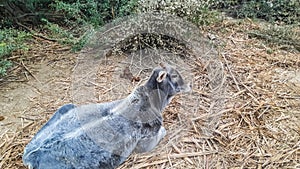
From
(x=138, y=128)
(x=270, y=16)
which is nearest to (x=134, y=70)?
(x=138, y=128)

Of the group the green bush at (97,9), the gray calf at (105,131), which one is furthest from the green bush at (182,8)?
the gray calf at (105,131)

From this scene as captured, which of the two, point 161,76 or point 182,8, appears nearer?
point 161,76

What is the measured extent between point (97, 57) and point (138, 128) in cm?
126

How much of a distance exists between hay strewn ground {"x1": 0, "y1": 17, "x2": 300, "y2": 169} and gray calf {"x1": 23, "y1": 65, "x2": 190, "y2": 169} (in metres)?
0.28

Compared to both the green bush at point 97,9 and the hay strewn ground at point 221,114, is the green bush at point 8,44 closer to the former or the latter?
the hay strewn ground at point 221,114

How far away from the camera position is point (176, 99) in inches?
106

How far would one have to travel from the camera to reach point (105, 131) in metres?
1.93

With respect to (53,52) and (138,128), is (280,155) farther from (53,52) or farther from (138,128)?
(53,52)

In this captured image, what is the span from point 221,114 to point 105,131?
973 millimetres

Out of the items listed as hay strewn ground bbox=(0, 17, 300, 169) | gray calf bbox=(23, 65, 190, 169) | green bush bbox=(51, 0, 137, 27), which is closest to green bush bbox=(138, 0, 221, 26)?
green bush bbox=(51, 0, 137, 27)

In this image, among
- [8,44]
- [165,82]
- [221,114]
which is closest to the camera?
[165,82]

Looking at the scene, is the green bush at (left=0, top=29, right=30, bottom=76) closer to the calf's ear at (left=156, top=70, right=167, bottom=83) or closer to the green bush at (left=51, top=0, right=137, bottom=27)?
the green bush at (left=51, top=0, right=137, bottom=27)

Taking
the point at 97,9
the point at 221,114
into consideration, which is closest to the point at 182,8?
the point at 97,9

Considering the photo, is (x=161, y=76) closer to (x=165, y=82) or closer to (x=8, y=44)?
(x=165, y=82)
